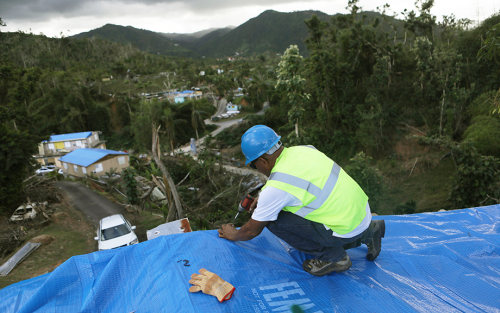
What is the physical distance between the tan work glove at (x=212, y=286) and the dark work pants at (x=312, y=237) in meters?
0.60

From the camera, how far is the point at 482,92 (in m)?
14.7

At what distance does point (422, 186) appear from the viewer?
14.1 m

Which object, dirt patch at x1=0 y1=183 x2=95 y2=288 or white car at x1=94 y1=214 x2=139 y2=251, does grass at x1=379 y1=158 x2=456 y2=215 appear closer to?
white car at x1=94 y1=214 x2=139 y2=251

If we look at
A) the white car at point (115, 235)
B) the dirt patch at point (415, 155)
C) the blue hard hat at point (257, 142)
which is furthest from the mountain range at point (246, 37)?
the blue hard hat at point (257, 142)

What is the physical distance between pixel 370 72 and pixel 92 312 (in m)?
21.2

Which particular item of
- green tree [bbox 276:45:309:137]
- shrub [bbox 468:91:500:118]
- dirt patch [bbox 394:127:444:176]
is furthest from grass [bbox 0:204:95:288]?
shrub [bbox 468:91:500:118]

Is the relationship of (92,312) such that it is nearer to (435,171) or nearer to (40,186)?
(40,186)

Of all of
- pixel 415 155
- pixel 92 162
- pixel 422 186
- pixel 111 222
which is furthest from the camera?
pixel 92 162

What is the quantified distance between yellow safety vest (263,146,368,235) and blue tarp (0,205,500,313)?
20.0 inches

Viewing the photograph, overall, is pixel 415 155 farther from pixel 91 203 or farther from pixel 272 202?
pixel 91 203

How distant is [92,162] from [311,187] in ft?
70.2

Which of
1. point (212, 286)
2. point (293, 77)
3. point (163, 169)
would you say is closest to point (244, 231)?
point (212, 286)

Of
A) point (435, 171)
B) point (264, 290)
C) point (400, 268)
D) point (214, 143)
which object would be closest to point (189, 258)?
point (264, 290)

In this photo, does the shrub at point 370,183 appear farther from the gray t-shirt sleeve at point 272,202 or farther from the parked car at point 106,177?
the parked car at point 106,177
